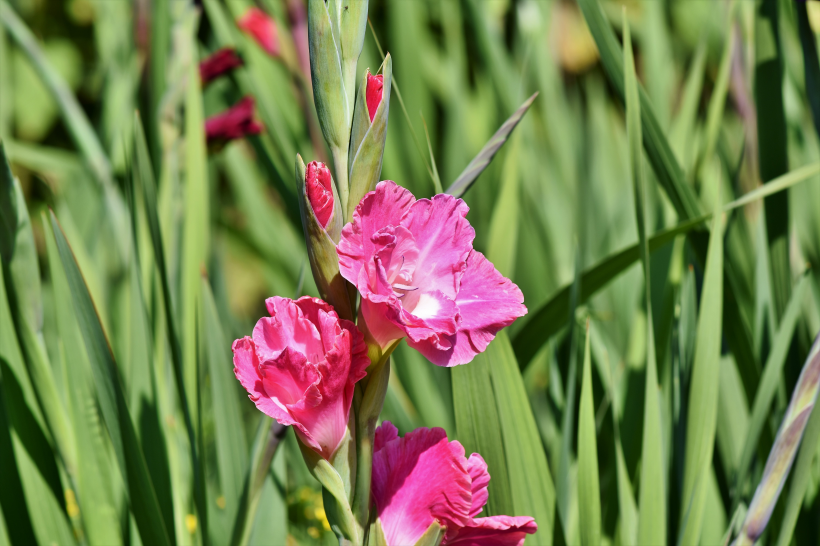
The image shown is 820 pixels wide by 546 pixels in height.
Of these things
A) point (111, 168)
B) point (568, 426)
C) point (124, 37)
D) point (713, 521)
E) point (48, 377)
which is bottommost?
point (713, 521)

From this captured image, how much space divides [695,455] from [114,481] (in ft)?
1.68

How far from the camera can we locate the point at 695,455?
1.52ft

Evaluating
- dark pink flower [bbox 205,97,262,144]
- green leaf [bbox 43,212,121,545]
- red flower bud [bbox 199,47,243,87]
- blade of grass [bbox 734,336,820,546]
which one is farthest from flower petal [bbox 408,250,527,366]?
red flower bud [bbox 199,47,243,87]

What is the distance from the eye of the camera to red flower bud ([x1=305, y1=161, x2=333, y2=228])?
295 millimetres

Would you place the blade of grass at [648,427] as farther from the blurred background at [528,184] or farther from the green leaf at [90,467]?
the green leaf at [90,467]

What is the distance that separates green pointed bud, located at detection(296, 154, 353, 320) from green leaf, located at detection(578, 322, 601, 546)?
23 centimetres

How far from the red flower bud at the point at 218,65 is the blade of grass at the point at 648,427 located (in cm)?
59

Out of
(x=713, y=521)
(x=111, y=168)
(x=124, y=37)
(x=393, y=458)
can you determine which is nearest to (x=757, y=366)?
(x=713, y=521)

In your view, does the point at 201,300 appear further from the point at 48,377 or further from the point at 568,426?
the point at 568,426

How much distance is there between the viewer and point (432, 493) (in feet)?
1.06

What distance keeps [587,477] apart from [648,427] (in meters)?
0.06

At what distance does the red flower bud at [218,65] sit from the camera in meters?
0.86

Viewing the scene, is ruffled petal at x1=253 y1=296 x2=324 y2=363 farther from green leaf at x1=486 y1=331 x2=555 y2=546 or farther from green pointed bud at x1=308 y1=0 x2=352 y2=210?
green leaf at x1=486 y1=331 x2=555 y2=546

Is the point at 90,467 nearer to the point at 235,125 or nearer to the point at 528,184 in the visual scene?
the point at 235,125
